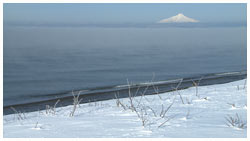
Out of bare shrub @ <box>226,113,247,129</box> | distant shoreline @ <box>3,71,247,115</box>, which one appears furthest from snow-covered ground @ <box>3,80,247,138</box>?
distant shoreline @ <box>3,71,247,115</box>

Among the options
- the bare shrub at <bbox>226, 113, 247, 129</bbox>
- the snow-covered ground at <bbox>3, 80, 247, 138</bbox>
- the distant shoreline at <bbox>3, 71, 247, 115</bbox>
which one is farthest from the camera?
the distant shoreline at <bbox>3, 71, 247, 115</bbox>

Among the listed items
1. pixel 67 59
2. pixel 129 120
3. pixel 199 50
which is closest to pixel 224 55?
pixel 199 50

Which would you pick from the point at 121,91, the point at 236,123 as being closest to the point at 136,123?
the point at 236,123

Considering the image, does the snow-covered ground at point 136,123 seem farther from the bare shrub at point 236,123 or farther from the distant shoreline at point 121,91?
the distant shoreline at point 121,91

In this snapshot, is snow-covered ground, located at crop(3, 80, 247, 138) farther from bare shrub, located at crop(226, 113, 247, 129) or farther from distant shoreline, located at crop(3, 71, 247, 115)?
distant shoreline, located at crop(3, 71, 247, 115)

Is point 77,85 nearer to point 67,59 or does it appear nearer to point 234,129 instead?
point 67,59

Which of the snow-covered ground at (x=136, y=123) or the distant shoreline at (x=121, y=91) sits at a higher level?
the distant shoreline at (x=121, y=91)

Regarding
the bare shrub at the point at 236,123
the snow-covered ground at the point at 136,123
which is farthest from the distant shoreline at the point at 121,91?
the bare shrub at the point at 236,123

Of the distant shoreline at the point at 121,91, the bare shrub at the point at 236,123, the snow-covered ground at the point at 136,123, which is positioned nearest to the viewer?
the snow-covered ground at the point at 136,123

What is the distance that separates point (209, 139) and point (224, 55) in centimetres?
1110

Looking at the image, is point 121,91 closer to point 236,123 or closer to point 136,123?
point 136,123

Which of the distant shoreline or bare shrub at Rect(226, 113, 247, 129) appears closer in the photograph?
bare shrub at Rect(226, 113, 247, 129)

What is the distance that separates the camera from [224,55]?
13.3m

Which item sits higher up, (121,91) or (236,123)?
(121,91)
